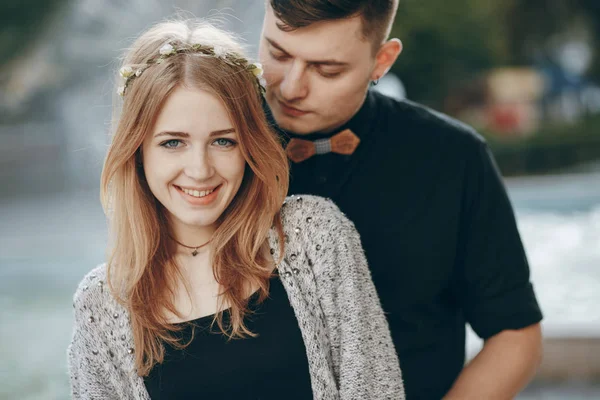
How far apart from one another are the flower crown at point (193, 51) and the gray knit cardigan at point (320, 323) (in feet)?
1.14

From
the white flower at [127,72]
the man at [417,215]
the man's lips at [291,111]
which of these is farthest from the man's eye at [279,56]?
the white flower at [127,72]

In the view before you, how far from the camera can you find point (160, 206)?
1.74 metres

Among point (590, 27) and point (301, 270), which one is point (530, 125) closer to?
point (590, 27)

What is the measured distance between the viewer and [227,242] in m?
1.69

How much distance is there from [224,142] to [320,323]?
Result: 435 mm

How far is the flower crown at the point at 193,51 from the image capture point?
1.62 metres

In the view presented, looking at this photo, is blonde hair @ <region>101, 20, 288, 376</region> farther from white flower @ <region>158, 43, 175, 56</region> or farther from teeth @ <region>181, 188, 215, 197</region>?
teeth @ <region>181, 188, 215, 197</region>

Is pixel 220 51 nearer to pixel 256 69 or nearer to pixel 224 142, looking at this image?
pixel 256 69

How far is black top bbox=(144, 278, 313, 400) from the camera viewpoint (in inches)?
62.9

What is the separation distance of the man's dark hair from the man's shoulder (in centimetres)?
21

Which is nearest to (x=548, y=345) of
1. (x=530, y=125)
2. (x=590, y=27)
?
(x=530, y=125)

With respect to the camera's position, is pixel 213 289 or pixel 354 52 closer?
pixel 213 289

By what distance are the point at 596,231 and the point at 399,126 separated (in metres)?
6.49

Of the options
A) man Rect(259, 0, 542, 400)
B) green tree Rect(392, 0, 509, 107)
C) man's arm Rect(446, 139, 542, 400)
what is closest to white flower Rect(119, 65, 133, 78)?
man Rect(259, 0, 542, 400)
